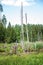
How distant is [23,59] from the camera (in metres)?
3.14

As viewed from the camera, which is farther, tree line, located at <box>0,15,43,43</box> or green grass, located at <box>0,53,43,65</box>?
tree line, located at <box>0,15,43,43</box>

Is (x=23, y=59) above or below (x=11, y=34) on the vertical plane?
below

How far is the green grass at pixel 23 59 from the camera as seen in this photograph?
3.05 metres

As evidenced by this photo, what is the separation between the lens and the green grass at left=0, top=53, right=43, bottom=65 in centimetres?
305

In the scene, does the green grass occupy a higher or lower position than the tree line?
lower

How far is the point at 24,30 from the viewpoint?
3488 mm

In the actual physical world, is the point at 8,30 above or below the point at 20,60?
above

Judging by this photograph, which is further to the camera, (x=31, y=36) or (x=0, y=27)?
(x=31, y=36)

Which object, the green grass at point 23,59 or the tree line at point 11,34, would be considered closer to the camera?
the green grass at point 23,59

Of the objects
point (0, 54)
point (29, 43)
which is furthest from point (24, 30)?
point (0, 54)

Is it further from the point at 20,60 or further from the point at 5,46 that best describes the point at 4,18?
the point at 20,60

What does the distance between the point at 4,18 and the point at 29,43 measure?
0.41 m

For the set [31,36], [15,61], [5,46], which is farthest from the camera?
[31,36]

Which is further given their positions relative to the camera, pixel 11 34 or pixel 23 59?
pixel 11 34
